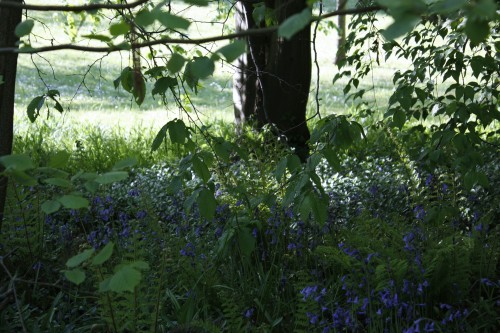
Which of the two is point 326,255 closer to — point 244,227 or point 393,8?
point 244,227

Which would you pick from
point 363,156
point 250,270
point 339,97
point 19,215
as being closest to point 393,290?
point 250,270

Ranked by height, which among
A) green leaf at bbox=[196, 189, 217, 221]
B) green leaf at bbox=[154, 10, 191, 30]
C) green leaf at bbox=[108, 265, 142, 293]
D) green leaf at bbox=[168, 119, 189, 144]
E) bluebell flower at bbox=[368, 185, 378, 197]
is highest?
green leaf at bbox=[154, 10, 191, 30]

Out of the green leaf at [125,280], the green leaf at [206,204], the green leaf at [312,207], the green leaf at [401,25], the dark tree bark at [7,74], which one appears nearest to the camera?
the green leaf at [401,25]

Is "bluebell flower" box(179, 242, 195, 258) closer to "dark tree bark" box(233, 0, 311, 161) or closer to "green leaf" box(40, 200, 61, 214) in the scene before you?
"green leaf" box(40, 200, 61, 214)

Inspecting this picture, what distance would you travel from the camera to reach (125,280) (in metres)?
1.66

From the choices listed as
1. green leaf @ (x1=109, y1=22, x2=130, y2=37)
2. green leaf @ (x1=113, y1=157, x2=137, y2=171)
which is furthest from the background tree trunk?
green leaf @ (x1=109, y1=22, x2=130, y2=37)

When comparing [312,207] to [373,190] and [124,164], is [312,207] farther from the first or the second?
[373,190]

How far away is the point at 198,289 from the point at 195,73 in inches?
83.8

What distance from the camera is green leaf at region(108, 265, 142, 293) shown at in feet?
5.41

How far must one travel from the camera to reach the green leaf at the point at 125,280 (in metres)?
1.65

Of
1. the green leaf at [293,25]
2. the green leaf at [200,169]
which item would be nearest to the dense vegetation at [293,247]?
the green leaf at [200,169]

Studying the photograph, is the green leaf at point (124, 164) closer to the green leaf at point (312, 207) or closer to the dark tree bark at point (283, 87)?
the green leaf at point (312, 207)

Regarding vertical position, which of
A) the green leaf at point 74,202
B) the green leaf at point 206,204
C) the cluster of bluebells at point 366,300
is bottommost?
the cluster of bluebells at point 366,300

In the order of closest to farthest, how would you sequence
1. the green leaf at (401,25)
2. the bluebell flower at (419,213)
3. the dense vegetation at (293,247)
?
1. the green leaf at (401,25)
2. the dense vegetation at (293,247)
3. the bluebell flower at (419,213)
